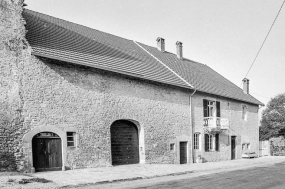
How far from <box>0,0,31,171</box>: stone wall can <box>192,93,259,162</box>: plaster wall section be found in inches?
494

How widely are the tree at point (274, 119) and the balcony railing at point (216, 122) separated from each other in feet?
60.6

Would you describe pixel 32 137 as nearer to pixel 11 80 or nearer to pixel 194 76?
pixel 11 80

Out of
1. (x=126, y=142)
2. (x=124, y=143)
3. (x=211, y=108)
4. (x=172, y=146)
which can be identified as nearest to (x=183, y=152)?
(x=172, y=146)

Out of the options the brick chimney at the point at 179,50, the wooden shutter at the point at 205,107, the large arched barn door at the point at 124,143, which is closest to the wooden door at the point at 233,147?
the wooden shutter at the point at 205,107

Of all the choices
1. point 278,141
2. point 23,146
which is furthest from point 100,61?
point 278,141

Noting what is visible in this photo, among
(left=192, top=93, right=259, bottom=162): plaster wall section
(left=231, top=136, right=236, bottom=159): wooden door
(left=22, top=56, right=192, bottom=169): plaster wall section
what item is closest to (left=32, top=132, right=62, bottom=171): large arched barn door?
(left=22, top=56, right=192, bottom=169): plaster wall section

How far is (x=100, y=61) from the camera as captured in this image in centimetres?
1503

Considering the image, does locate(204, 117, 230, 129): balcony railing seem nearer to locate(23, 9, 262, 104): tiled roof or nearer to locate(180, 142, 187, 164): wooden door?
locate(23, 9, 262, 104): tiled roof

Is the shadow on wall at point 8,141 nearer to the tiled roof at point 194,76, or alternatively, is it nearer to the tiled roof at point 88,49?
the tiled roof at point 88,49

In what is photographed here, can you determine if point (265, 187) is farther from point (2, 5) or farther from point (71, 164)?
point (2, 5)

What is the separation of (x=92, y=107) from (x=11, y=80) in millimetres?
4084

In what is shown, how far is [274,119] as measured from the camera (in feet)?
123

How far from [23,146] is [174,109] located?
10.2 m

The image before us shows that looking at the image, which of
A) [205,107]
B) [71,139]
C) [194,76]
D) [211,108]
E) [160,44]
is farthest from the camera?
[160,44]
